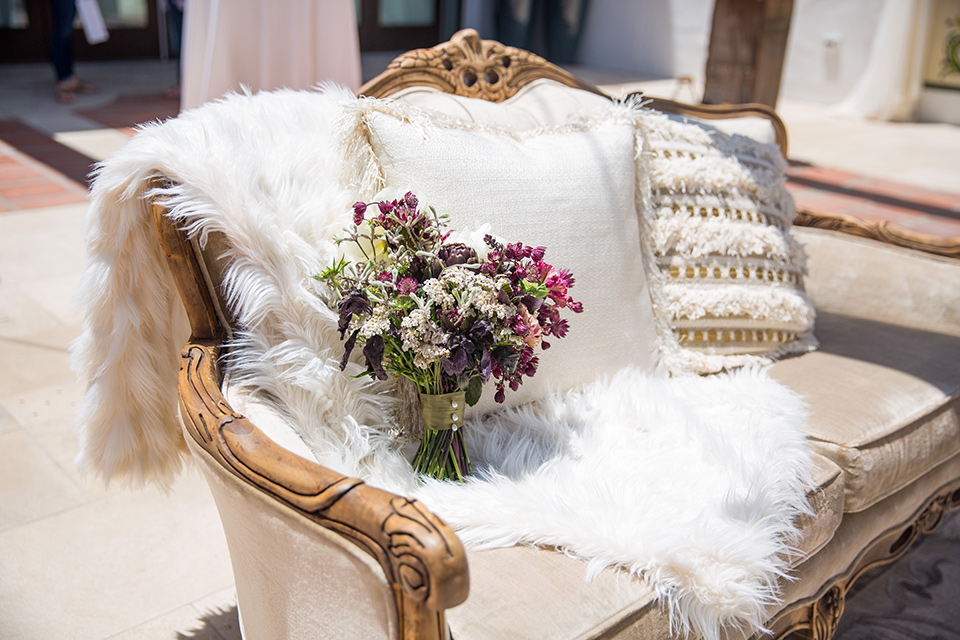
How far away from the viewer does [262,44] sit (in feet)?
8.31

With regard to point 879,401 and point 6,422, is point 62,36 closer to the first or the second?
point 6,422

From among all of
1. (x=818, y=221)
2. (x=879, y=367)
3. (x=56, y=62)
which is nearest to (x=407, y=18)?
(x=56, y=62)

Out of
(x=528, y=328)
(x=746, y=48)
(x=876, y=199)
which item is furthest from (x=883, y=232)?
(x=876, y=199)

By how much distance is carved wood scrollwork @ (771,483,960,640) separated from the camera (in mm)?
1399

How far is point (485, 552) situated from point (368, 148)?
2.17 feet

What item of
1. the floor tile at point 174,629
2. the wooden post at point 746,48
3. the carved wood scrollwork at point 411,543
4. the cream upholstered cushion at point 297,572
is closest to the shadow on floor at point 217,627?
the floor tile at point 174,629

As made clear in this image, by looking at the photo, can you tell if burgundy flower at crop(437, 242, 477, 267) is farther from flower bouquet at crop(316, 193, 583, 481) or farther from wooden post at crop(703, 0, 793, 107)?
wooden post at crop(703, 0, 793, 107)

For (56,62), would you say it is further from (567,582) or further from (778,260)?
(567,582)

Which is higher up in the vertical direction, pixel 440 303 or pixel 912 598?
pixel 440 303

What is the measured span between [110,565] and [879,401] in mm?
1586

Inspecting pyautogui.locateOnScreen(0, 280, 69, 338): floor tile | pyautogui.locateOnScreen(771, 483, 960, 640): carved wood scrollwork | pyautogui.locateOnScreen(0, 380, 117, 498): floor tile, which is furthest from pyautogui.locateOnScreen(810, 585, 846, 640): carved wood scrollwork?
pyautogui.locateOnScreen(0, 280, 69, 338): floor tile

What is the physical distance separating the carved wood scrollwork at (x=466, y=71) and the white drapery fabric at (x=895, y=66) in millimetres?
6175

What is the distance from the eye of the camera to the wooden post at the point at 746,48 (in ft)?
12.5

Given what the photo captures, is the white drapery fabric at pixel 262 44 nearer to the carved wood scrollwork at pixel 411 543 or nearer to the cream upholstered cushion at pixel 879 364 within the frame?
the cream upholstered cushion at pixel 879 364
